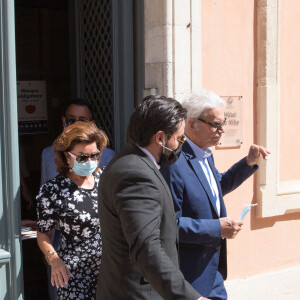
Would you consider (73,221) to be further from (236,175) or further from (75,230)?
(236,175)

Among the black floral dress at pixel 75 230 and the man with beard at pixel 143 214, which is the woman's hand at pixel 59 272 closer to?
the black floral dress at pixel 75 230

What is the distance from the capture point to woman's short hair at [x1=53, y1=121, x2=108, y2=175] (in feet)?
11.2

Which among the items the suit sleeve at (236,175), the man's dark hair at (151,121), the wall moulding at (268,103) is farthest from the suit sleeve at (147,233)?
the wall moulding at (268,103)

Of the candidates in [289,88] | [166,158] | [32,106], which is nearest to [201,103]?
[166,158]

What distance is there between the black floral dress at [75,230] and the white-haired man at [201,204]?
0.51 m

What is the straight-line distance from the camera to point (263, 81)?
4988mm

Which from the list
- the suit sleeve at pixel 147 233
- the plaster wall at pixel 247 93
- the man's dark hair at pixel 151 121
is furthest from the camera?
the plaster wall at pixel 247 93

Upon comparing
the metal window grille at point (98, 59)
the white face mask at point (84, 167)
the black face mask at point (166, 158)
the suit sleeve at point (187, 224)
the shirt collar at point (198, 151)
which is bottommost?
the suit sleeve at point (187, 224)

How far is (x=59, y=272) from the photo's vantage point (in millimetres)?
3273

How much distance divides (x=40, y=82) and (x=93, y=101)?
1907 millimetres

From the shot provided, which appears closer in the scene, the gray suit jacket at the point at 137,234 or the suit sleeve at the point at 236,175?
the gray suit jacket at the point at 137,234

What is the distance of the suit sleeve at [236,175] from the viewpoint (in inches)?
150

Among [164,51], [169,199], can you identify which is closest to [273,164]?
[164,51]

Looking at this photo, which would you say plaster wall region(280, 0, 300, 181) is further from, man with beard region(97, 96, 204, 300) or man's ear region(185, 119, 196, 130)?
man with beard region(97, 96, 204, 300)
